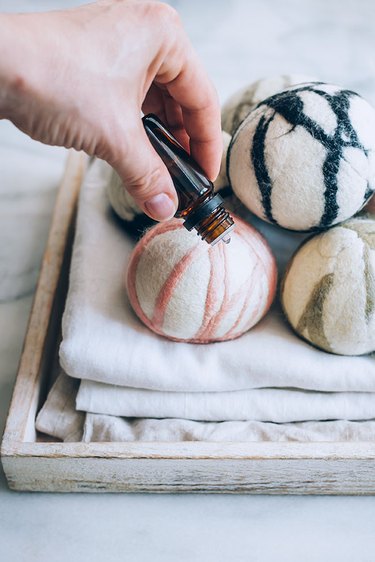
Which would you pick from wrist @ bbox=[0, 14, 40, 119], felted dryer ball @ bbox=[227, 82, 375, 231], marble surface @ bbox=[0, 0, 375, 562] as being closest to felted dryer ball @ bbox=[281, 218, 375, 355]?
felted dryer ball @ bbox=[227, 82, 375, 231]

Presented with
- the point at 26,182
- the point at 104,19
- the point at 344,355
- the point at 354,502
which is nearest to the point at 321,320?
the point at 344,355

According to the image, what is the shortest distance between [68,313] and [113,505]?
0.15 m

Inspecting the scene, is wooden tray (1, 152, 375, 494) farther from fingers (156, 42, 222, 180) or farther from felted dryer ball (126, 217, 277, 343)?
fingers (156, 42, 222, 180)

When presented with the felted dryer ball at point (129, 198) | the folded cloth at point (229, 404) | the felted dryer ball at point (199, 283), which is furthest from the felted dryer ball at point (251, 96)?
the folded cloth at point (229, 404)

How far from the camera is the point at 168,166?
1.60 feet

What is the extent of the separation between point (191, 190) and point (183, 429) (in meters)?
0.19

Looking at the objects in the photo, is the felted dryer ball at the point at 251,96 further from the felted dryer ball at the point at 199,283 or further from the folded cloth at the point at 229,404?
the folded cloth at the point at 229,404

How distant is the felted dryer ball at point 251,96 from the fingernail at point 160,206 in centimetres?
20

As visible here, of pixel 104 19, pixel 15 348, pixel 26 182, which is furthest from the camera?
pixel 26 182

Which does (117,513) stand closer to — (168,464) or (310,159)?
(168,464)

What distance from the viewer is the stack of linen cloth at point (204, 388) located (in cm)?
54

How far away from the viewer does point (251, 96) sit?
2.13 ft

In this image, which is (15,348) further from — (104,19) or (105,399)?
(104,19)

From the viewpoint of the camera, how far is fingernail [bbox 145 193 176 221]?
46cm
